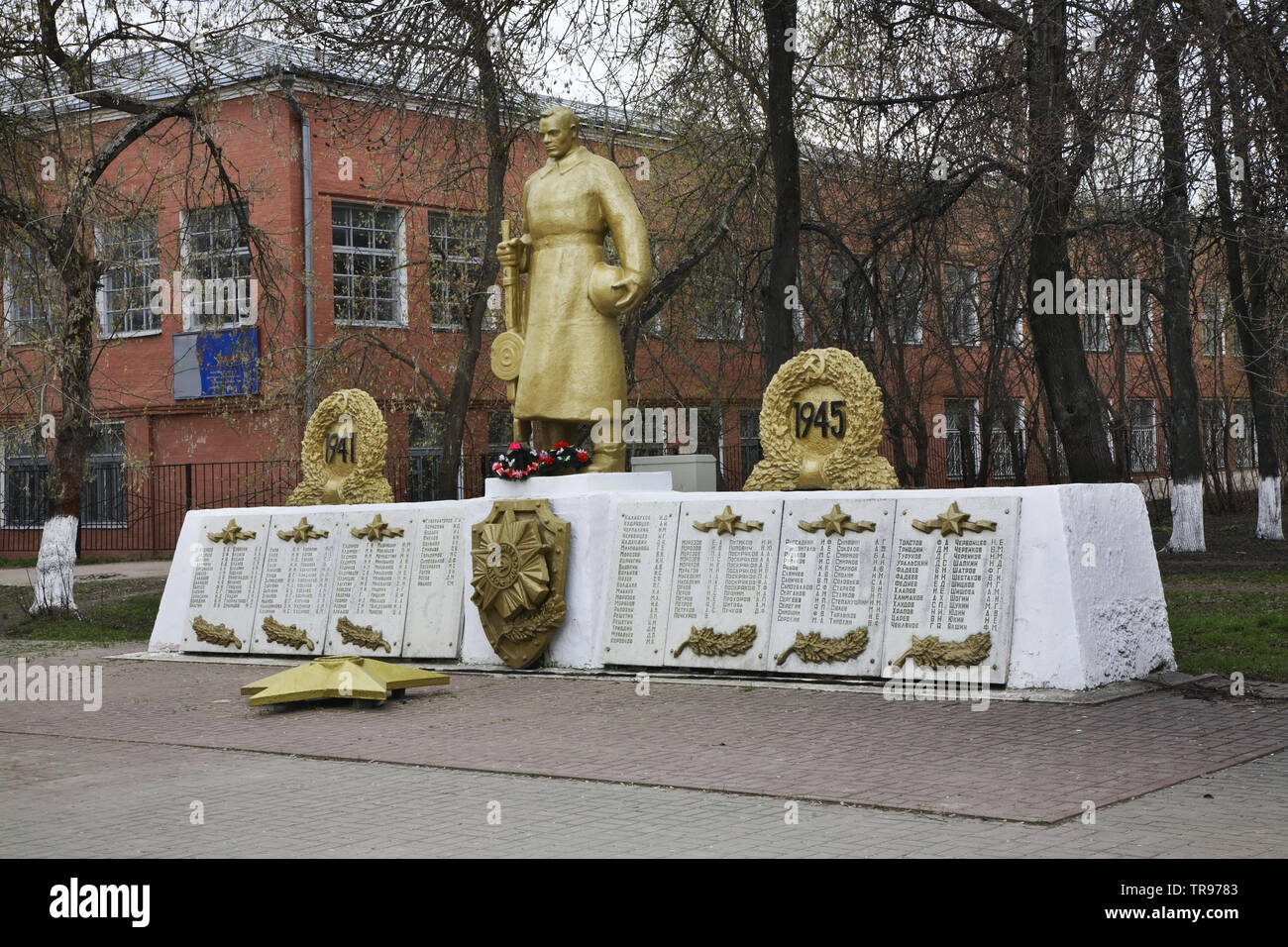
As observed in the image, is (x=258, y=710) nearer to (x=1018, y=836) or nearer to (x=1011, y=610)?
(x=1011, y=610)

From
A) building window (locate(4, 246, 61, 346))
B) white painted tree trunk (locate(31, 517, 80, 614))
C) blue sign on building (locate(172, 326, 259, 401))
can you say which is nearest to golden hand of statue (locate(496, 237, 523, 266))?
building window (locate(4, 246, 61, 346))

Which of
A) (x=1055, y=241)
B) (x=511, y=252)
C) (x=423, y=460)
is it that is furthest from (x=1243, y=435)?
(x=511, y=252)

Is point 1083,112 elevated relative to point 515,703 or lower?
elevated

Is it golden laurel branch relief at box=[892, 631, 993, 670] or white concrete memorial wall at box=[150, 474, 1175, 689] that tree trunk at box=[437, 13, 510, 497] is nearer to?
white concrete memorial wall at box=[150, 474, 1175, 689]

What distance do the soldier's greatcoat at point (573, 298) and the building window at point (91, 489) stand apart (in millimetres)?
16719

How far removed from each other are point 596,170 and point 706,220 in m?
7.33

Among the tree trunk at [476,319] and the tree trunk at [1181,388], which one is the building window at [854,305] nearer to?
the tree trunk at [1181,388]

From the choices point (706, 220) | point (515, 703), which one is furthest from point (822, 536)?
point (706, 220)

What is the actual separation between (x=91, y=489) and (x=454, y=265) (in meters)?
10.1

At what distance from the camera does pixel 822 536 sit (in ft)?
37.0

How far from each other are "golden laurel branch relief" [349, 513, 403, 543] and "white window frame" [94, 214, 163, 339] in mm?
5281

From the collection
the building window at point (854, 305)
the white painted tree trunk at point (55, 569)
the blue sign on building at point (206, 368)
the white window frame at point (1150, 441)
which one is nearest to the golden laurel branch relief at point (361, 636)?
the white painted tree trunk at point (55, 569)

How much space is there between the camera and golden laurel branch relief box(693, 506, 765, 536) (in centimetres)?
1160

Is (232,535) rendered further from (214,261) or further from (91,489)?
(91,489)
